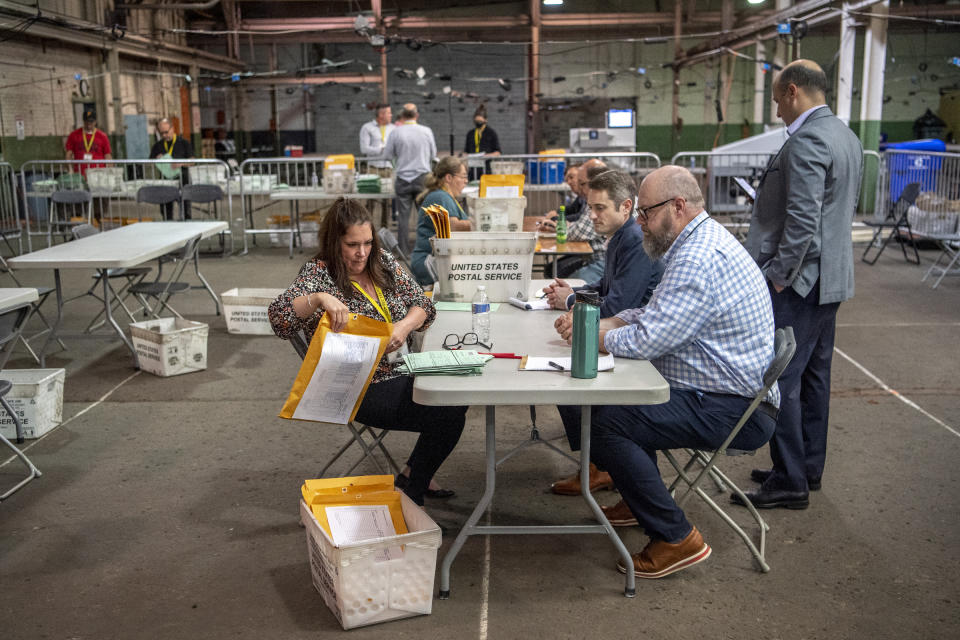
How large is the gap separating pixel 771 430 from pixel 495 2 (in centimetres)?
1927

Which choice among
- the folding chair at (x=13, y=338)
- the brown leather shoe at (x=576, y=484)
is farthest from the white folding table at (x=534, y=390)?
the folding chair at (x=13, y=338)

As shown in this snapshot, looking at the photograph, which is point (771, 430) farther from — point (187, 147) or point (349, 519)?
point (187, 147)

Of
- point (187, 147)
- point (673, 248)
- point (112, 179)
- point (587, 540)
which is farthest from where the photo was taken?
point (187, 147)

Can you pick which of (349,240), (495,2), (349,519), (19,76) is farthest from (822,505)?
(495,2)

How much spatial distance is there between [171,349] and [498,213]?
89.3 inches

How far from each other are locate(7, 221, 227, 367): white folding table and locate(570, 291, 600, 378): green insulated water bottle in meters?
3.59

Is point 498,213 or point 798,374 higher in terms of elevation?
point 498,213

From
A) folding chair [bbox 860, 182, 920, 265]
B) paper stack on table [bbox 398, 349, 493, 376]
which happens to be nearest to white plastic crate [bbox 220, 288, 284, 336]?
paper stack on table [bbox 398, 349, 493, 376]

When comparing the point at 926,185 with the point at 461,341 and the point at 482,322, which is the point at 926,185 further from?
the point at 461,341

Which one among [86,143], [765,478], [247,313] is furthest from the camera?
[86,143]

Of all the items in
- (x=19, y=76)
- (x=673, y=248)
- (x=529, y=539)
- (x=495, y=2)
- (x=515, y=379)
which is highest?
(x=495, y=2)

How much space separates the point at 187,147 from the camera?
12.7 m

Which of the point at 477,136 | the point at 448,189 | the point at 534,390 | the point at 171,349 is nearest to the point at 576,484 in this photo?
the point at 534,390

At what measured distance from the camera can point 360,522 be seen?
2.91 metres
